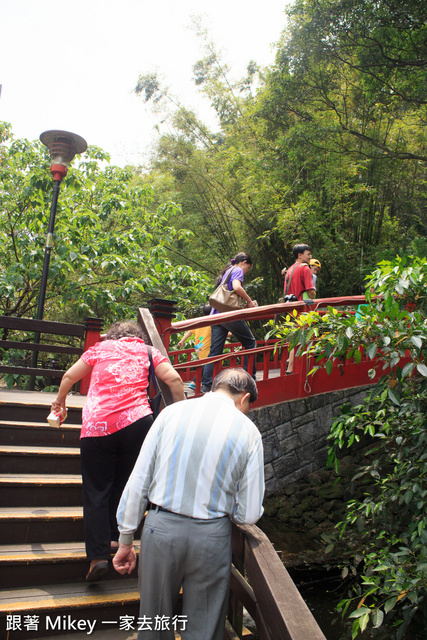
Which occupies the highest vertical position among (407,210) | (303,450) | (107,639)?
(407,210)

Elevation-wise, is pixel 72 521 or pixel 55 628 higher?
pixel 72 521

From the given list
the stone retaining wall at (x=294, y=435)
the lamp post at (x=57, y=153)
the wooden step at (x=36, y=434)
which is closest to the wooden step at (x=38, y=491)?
the wooden step at (x=36, y=434)

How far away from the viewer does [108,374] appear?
2615mm

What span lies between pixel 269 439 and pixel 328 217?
23.9 feet

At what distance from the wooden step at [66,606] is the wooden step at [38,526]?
0.33 meters

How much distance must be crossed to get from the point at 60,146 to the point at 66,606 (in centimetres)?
513

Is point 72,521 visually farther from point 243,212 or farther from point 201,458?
point 243,212

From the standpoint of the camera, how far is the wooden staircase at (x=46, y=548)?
2383 mm

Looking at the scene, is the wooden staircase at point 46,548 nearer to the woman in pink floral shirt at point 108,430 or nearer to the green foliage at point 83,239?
the woman in pink floral shirt at point 108,430

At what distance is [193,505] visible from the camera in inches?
69.6

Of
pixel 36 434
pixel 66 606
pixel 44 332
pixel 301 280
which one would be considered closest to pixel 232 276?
pixel 301 280

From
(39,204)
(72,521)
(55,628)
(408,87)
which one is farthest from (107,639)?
(408,87)

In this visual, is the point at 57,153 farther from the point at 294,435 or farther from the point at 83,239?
the point at 294,435

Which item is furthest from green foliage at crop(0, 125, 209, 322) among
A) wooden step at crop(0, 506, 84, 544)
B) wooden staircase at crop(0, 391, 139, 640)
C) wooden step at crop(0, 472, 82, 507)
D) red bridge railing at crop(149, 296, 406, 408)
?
wooden step at crop(0, 506, 84, 544)
